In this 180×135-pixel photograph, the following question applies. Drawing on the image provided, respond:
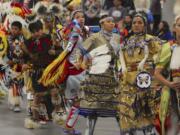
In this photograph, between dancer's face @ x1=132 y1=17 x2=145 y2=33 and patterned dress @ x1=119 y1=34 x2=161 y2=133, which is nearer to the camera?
patterned dress @ x1=119 y1=34 x2=161 y2=133

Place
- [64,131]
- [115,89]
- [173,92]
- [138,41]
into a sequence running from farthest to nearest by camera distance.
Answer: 1. [64,131]
2. [115,89]
3. [138,41]
4. [173,92]

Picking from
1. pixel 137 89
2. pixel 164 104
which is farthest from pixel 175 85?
pixel 137 89

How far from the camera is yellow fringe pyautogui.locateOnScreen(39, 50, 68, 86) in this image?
8.70m

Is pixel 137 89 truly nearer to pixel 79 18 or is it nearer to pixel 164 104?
pixel 164 104

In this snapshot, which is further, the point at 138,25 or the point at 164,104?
the point at 138,25

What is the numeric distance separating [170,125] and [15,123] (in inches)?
134

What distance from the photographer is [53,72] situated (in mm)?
8836

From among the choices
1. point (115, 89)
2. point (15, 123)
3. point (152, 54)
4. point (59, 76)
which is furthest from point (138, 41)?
point (15, 123)

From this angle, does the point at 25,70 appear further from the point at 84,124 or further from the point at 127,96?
the point at 127,96

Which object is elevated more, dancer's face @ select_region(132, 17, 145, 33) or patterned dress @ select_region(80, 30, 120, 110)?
dancer's face @ select_region(132, 17, 145, 33)

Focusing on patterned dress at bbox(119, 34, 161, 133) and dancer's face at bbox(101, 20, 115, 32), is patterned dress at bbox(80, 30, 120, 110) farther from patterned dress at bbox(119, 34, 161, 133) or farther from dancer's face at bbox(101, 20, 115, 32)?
patterned dress at bbox(119, 34, 161, 133)

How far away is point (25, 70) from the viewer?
9.35 m

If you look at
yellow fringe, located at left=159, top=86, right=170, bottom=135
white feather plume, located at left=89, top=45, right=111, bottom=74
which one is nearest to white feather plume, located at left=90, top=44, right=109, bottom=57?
white feather plume, located at left=89, top=45, right=111, bottom=74

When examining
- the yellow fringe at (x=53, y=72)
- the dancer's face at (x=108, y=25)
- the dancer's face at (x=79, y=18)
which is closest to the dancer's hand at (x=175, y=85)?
the dancer's face at (x=108, y=25)
